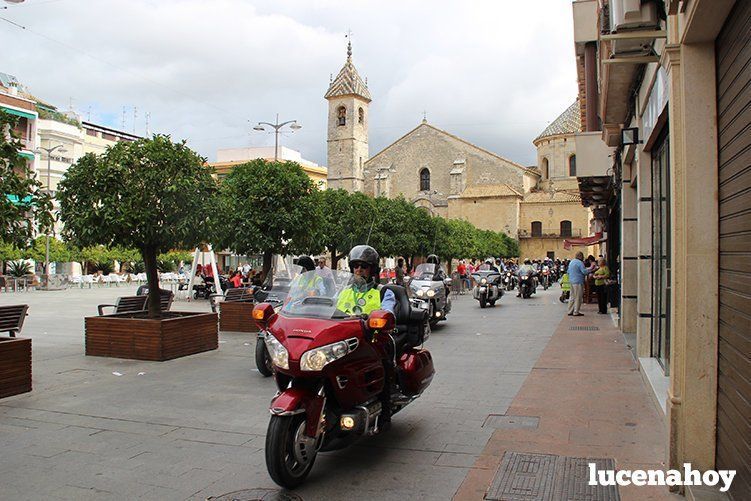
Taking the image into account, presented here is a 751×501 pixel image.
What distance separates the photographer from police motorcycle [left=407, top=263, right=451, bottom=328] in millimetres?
14125

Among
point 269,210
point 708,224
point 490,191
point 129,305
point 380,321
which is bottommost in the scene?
point 129,305

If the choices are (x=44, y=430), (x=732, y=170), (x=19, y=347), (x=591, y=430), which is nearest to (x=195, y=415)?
(x=44, y=430)

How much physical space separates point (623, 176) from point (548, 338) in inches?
136

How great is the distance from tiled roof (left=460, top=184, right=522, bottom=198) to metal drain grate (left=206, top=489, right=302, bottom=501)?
6233 cm

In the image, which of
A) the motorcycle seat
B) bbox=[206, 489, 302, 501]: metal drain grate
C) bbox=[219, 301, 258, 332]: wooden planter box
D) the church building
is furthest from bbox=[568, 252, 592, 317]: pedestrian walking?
the church building

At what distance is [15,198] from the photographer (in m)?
7.54

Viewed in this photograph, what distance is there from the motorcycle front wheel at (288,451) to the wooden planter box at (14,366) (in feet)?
14.5

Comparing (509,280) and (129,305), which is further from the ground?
(129,305)

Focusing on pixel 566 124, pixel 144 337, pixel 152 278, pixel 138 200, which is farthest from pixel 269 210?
pixel 566 124

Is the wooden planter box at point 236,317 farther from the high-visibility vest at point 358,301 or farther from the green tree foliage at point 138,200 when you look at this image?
the high-visibility vest at point 358,301

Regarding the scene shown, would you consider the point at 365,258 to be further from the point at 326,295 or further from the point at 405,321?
the point at 326,295

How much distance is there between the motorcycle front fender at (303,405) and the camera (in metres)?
4.23

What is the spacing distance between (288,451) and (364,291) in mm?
1507

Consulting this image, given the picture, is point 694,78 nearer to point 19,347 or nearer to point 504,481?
point 504,481
